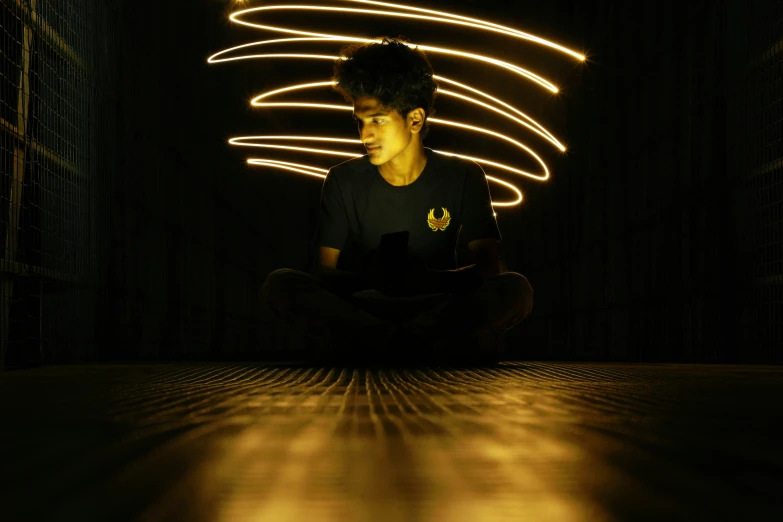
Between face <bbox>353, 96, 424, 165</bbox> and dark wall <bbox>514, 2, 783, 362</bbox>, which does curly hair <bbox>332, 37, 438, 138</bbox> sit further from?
dark wall <bbox>514, 2, 783, 362</bbox>

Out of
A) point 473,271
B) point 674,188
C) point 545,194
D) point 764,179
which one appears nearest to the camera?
point 473,271

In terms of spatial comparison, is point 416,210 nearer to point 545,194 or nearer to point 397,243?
point 397,243

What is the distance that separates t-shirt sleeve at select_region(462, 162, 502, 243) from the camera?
348 centimetres

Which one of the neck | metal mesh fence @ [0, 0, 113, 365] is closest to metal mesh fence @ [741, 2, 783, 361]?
the neck

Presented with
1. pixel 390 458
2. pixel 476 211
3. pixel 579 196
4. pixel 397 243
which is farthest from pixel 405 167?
pixel 390 458

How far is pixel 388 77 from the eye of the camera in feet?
11.5

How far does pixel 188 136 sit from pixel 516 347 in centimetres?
294

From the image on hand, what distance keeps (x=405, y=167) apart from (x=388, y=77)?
0.33 meters

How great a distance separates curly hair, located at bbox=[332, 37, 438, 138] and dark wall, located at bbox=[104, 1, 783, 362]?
1181mm

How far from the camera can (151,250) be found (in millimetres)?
4590

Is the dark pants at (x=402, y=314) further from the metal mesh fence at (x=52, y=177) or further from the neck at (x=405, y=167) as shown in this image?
the metal mesh fence at (x=52, y=177)

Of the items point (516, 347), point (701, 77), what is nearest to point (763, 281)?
point (701, 77)

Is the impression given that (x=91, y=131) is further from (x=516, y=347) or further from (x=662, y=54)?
(x=516, y=347)

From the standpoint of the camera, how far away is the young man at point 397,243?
3051 mm
